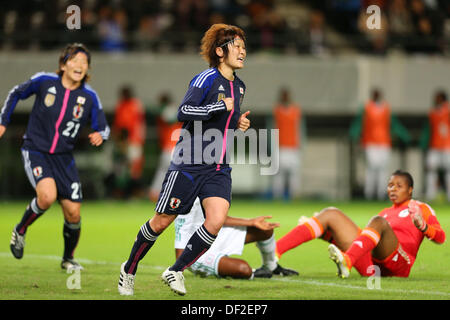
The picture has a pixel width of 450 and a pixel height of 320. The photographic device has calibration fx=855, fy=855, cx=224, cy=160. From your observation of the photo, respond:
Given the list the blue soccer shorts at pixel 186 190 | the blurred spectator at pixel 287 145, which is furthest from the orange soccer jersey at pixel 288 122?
the blue soccer shorts at pixel 186 190

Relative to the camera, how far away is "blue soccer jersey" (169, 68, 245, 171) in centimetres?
620

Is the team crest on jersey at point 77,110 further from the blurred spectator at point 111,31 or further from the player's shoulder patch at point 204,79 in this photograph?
the blurred spectator at point 111,31

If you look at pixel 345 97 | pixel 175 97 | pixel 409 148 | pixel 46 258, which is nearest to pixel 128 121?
pixel 175 97

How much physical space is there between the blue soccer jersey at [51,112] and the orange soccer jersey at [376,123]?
36.0ft

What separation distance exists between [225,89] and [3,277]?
102 inches

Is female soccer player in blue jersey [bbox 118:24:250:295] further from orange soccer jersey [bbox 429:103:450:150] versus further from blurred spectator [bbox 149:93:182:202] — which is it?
orange soccer jersey [bbox 429:103:450:150]

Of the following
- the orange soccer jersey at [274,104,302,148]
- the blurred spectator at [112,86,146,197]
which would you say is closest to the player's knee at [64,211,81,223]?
the blurred spectator at [112,86,146,197]

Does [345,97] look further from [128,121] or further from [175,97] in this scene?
[128,121]

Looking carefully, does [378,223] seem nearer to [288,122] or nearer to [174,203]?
[174,203]

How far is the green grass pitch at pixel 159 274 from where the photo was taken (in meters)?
6.25

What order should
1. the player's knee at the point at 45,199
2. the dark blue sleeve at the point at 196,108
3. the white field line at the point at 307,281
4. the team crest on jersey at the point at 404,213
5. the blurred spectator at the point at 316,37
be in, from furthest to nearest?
the blurred spectator at the point at 316,37 → the player's knee at the point at 45,199 → the team crest on jersey at the point at 404,213 → the white field line at the point at 307,281 → the dark blue sleeve at the point at 196,108

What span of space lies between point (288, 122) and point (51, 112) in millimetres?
10766

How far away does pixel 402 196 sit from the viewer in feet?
23.8

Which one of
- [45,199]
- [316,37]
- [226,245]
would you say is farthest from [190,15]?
[226,245]
